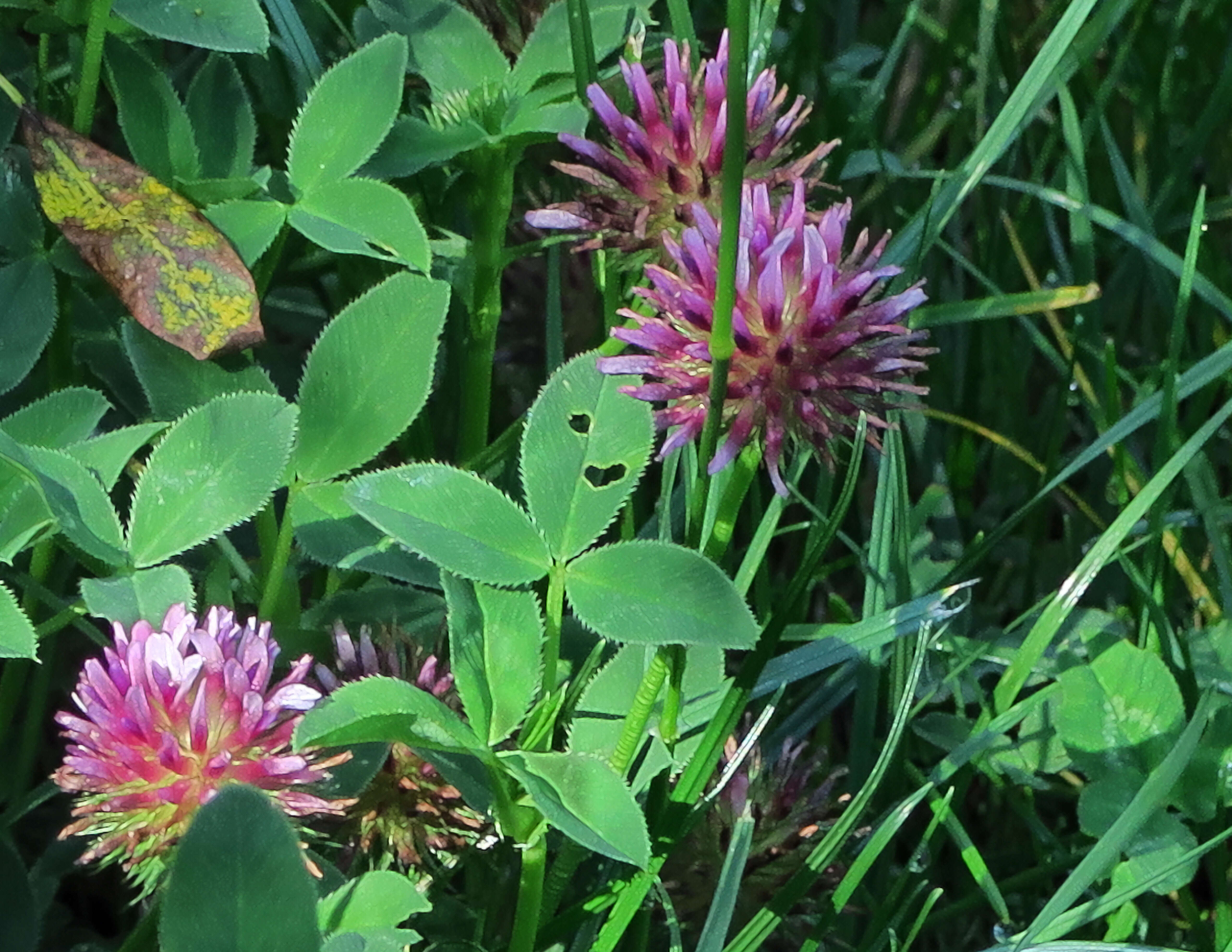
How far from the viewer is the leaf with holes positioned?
88 cm

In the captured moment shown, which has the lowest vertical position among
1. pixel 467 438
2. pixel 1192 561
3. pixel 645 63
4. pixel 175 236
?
pixel 1192 561

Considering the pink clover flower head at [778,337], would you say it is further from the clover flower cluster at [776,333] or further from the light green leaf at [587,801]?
the light green leaf at [587,801]

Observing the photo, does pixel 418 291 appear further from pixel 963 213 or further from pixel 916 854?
pixel 963 213

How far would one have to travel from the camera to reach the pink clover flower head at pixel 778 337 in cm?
81

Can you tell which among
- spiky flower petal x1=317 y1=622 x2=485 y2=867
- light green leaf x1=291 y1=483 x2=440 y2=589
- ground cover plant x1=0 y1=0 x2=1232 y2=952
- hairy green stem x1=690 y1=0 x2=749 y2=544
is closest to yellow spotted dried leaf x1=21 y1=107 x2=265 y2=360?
ground cover plant x1=0 y1=0 x2=1232 y2=952

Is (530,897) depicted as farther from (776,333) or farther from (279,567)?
(776,333)

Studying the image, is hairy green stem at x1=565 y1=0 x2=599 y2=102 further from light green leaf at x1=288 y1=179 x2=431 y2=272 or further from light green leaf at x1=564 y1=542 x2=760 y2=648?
light green leaf at x1=564 y1=542 x2=760 y2=648

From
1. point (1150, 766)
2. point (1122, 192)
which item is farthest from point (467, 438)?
point (1122, 192)

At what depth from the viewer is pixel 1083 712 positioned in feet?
3.48

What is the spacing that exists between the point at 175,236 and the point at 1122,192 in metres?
0.90

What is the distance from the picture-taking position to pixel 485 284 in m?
1.11

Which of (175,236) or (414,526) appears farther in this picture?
(175,236)

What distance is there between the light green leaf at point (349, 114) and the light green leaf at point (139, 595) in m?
0.33

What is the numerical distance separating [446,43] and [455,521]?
18.8 inches
